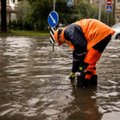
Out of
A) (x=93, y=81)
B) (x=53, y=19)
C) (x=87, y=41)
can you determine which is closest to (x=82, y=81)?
(x=93, y=81)

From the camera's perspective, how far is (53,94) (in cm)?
884

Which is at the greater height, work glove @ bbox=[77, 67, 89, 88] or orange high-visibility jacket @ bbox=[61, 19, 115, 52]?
orange high-visibility jacket @ bbox=[61, 19, 115, 52]

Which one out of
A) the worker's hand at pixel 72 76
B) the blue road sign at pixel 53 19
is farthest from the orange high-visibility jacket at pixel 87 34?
the blue road sign at pixel 53 19

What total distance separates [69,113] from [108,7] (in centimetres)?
2670

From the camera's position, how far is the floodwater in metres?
7.34

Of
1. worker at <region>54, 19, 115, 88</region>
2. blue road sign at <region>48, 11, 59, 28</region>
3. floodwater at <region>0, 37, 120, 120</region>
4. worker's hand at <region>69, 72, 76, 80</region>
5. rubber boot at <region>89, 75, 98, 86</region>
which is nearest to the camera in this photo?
floodwater at <region>0, 37, 120, 120</region>

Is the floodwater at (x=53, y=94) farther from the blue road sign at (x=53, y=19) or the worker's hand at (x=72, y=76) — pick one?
the blue road sign at (x=53, y=19)

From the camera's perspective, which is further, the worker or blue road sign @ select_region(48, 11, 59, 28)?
blue road sign @ select_region(48, 11, 59, 28)

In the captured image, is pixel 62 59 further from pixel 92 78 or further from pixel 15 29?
pixel 15 29

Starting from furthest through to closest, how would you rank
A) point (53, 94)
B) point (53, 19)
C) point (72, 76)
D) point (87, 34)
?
point (53, 19)
point (72, 76)
point (87, 34)
point (53, 94)

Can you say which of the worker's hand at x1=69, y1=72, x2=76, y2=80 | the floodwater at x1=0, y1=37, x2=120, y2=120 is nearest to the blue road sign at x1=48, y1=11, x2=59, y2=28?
the floodwater at x1=0, y1=37, x2=120, y2=120

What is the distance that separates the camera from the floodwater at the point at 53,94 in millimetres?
7340

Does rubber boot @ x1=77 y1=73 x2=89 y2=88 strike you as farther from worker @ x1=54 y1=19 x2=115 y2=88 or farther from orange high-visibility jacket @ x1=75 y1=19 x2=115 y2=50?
orange high-visibility jacket @ x1=75 y1=19 x2=115 y2=50

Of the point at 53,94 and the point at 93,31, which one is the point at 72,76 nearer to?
the point at 93,31
